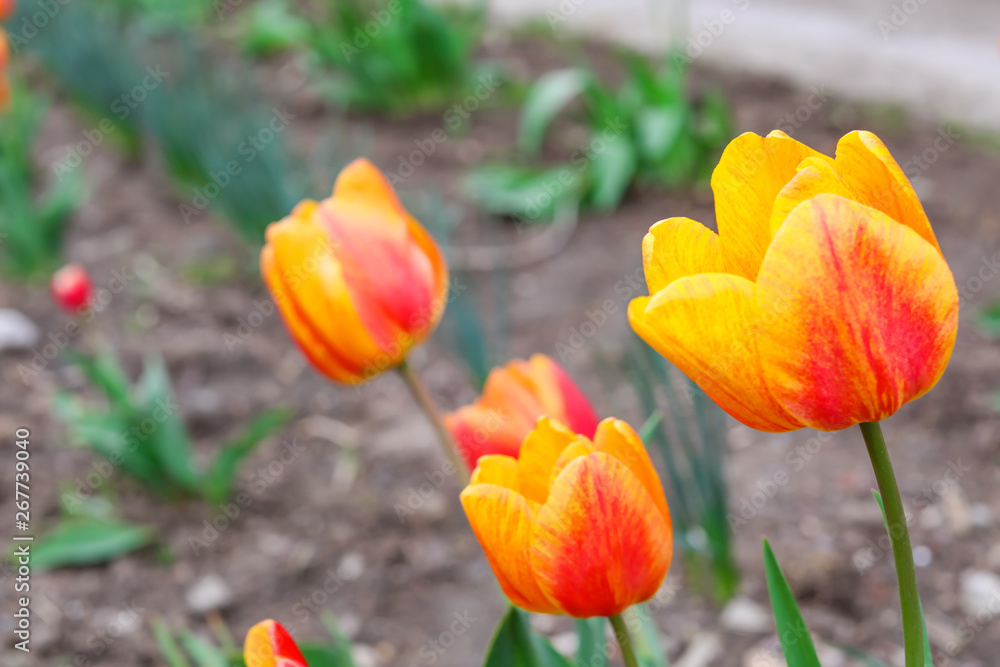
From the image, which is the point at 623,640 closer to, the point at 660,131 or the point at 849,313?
the point at 849,313

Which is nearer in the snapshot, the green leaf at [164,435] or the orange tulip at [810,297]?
the orange tulip at [810,297]

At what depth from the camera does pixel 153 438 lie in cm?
176

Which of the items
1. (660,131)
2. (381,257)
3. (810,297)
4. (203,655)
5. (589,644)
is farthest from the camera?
(660,131)

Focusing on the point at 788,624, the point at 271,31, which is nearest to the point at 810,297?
the point at 788,624

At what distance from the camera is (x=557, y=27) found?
418cm

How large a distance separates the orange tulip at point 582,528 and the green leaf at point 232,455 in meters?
1.18

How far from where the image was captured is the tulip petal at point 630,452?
0.62 m

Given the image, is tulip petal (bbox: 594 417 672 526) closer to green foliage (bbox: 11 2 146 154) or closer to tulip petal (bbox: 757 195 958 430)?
tulip petal (bbox: 757 195 958 430)

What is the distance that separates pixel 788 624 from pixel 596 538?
16 centimetres

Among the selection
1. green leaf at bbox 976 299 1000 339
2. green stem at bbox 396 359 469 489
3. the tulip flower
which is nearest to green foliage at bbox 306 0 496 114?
green leaf at bbox 976 299 1000 339

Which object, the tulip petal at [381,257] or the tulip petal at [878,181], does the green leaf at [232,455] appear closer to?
the tulip petal at [381,257]

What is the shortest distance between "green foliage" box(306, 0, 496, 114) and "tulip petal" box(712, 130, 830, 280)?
3032 millimetres

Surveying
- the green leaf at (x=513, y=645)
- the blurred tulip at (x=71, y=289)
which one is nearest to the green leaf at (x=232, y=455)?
the blurred tulip at (x=71, y=289)

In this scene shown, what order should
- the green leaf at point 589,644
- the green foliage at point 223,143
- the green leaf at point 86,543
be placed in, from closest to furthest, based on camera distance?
the green leaf at point 589,644
the green leaf at point 86,543
the green foliage at point 223,143
